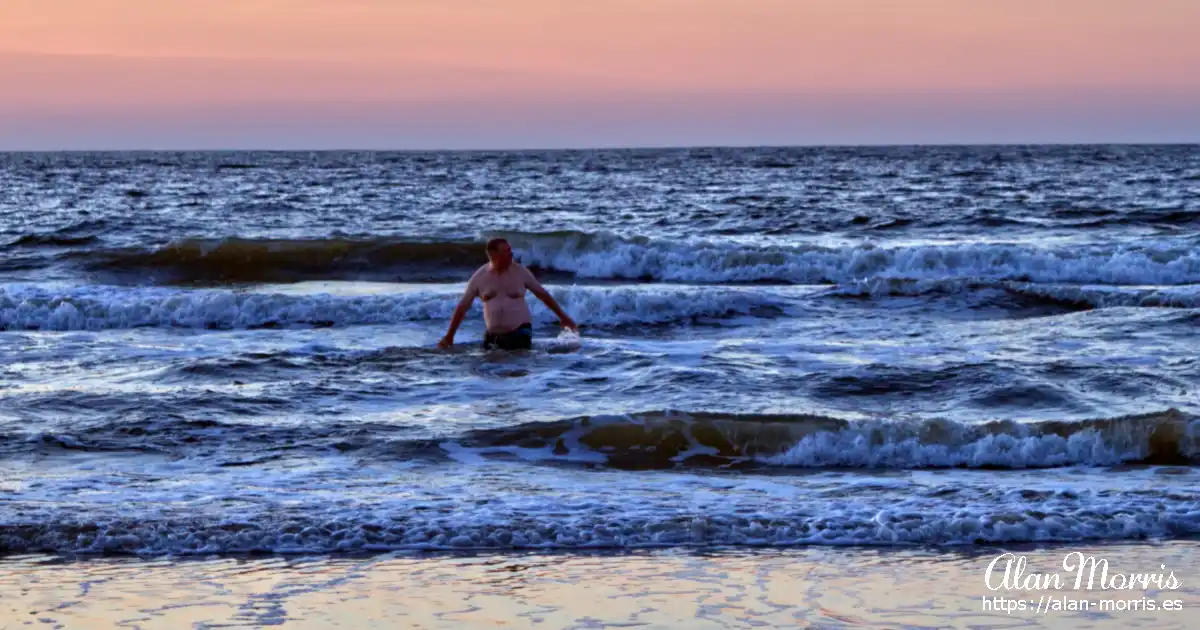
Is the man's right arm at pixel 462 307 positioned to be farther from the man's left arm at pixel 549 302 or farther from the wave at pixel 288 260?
the wave at pixel 288 260

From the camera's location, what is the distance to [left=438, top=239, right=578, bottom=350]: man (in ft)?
41.1

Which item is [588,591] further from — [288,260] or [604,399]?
[288,260]

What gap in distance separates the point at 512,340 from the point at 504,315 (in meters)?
0.26

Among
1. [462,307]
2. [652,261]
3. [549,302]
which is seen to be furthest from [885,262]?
[462,307]

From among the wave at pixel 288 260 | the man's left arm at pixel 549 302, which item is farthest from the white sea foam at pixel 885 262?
the man's left arm at pixel 549 302

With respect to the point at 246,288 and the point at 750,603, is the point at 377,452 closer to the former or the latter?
the point at 750,603

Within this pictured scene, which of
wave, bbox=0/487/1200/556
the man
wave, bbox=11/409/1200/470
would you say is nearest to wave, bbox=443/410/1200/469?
wave, bbox=11/409/1200/470

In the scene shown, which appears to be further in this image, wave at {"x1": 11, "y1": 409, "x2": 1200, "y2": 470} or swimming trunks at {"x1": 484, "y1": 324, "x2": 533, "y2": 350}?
swimming trunks at {"x1": 484, "y1": 324, "x2": 533, "y2": 350}

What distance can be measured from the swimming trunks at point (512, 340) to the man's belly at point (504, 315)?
5 centimetres

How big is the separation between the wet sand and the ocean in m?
0.16

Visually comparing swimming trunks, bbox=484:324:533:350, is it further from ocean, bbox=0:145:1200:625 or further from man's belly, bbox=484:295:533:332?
ocean, bbox=0:145:1200:625

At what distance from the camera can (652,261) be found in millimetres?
22844

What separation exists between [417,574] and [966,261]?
17405 millimetres

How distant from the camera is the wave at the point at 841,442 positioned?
27.3 ft
